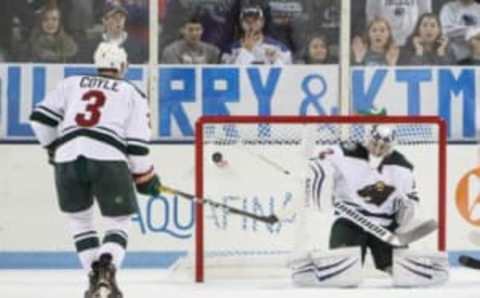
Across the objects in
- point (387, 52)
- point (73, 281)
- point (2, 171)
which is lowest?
point (73, 281)

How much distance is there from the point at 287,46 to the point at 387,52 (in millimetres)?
633

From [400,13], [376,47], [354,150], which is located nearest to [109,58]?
[354,150]

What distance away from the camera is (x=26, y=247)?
28.8 ft

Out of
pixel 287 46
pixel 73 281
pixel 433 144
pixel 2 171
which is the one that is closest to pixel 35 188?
pixel 2 171

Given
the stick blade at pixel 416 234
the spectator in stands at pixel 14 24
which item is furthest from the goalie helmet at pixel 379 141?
the spectator in stands at pixel 14 24

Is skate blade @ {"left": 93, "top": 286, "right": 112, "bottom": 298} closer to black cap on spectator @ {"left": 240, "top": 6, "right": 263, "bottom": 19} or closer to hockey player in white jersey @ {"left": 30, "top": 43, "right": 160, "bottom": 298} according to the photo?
hockey player in white jersey @ {"left": 30, "top": 43, "right": 160, "bottom": 298}

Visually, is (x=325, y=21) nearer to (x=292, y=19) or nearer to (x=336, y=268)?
(x=292, y=19)

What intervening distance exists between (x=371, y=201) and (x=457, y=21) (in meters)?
2.10

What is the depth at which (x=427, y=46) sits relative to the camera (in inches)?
367

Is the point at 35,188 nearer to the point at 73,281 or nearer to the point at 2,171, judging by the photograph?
the point at 2,171

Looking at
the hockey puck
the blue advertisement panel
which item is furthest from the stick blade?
the blue advertisement panel

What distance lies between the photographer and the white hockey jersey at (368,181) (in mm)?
7656

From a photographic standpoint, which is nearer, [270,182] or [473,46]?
[270,182]

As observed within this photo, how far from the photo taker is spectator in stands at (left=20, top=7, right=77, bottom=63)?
9102 mm
